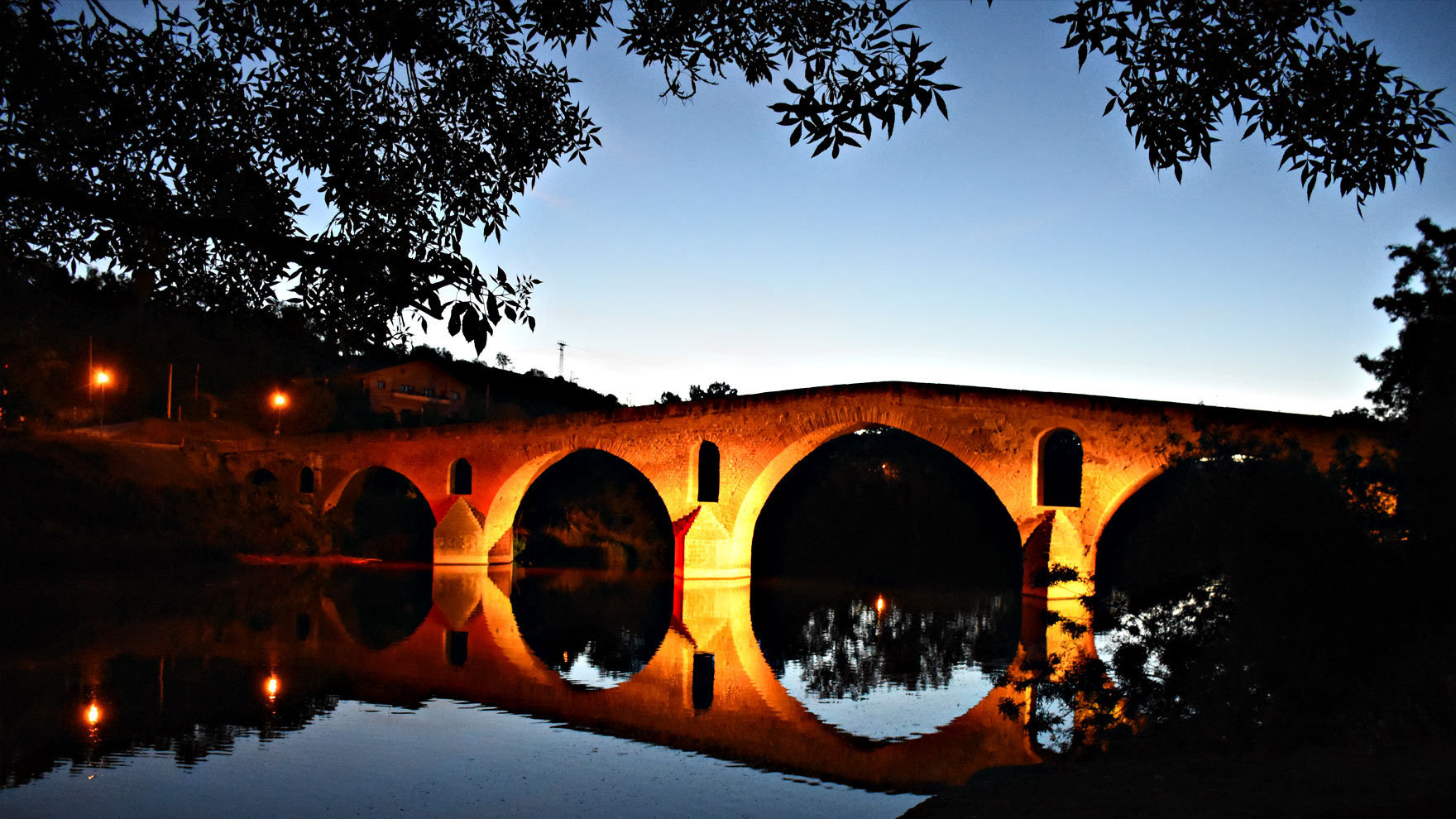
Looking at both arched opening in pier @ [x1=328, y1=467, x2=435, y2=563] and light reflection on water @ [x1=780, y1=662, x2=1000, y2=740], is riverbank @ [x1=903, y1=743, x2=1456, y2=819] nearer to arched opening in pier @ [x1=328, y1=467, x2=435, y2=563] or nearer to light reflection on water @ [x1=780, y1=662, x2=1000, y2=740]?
light reflection on water @ [x1=780, y1=662, x2=1000, y2=740]

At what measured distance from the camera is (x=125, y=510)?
82.0 ft

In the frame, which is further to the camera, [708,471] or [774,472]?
[708,471]

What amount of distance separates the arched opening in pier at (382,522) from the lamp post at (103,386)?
40.0 ft

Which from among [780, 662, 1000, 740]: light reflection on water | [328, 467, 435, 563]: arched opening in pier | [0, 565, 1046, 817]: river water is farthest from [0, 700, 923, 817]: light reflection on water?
[328, 467, 435, 563]: arched opening in pier

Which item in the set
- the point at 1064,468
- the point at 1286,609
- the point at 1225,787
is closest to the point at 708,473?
the point at 1064,468

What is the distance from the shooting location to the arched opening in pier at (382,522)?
3028 cm

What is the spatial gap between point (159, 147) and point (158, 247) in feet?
1.98

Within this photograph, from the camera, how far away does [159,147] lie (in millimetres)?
4871

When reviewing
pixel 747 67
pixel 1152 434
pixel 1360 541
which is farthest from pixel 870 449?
pixel 747 67

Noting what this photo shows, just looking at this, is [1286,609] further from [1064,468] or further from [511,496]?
[1064,468]

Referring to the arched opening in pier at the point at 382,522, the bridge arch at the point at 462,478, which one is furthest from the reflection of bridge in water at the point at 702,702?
the arched opening in pier at the point at 382,522

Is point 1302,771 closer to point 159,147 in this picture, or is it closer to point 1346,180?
point 1346,180

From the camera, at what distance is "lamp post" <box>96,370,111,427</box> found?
3794 centimetres

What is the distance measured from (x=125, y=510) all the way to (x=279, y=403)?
12.3 meters
